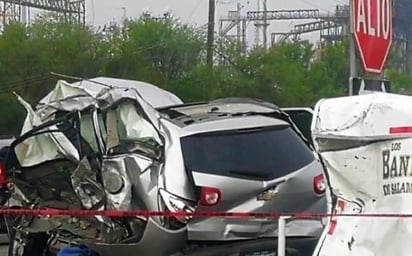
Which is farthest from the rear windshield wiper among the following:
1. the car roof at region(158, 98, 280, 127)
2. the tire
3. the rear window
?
the tire

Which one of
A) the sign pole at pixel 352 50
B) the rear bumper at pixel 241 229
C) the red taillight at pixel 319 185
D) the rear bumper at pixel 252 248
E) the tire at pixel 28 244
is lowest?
the tire at pixel 28 244

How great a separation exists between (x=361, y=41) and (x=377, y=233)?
1441 millimetres

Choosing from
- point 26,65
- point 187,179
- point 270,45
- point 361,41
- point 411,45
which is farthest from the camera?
point 270,45

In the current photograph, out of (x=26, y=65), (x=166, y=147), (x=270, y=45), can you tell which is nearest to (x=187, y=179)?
(x=166, y=147)

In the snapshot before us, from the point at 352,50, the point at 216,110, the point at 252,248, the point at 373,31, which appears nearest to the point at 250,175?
the point at 252,248

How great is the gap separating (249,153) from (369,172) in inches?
107

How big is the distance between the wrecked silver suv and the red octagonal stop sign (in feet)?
5.76

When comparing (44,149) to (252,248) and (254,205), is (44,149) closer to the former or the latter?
(254,205)

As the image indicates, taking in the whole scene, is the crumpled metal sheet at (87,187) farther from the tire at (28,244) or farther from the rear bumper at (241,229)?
the tire at (28,244)

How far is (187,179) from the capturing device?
751 centimetres

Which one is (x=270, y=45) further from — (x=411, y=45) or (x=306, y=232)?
(x=306, y=232)

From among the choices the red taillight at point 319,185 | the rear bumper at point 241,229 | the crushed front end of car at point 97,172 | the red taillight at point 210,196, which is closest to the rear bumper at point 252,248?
the rear bumper at point 241,229

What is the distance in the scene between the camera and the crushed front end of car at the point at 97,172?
24.5ft

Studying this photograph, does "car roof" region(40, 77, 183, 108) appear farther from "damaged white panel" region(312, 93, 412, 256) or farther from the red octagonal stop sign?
"damaged white panel" region(312, 93, 412, 256)
